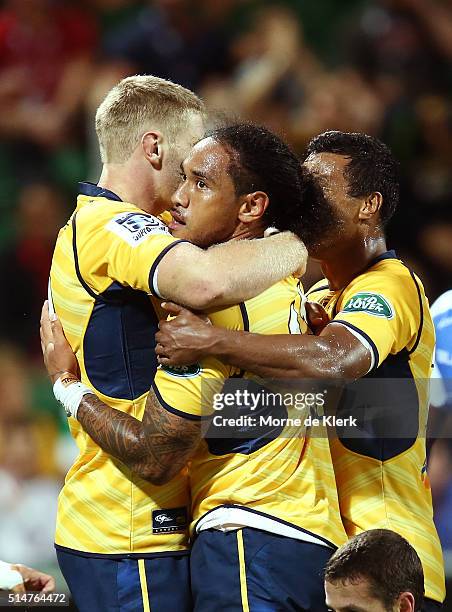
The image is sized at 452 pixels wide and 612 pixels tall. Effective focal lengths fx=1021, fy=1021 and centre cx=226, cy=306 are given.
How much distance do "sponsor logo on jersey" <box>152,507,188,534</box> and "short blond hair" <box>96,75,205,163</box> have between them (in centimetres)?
103

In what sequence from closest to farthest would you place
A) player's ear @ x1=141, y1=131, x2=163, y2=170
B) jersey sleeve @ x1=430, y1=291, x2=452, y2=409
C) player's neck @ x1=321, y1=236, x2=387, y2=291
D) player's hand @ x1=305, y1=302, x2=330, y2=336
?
player's hand @ x1=305, y1=302, x2=330, y2=336
player's ear @ x1=141, y1=131, x2=163, y2=170
player's neck @ x1=321, y1=236, x2=387, y2=291
jersey sleeve @ x1=430, y1=291, x2=452, y2=409

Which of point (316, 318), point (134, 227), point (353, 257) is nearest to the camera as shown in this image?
point (134, 227)

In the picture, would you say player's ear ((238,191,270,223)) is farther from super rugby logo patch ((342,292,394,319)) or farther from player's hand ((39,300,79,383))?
player's hand ((39,300,79,383))

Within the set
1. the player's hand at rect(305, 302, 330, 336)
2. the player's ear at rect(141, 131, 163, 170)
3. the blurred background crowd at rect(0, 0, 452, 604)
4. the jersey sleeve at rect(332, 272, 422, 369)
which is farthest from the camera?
the blurred background crowd at rect(0, 0, 452, 604)

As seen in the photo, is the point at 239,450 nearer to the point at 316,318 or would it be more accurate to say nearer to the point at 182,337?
the point at 182,337

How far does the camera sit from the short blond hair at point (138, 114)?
9.96ft

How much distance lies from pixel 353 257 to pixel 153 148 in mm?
707

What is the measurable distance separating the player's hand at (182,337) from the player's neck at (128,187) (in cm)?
50

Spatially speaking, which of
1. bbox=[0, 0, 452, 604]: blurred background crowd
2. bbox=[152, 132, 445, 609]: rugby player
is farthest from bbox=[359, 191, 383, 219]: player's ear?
bbox=[0, 0, 452, 604]: blurred background crowd

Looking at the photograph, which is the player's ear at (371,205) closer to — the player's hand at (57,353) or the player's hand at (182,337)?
the player's hand at (182,337)

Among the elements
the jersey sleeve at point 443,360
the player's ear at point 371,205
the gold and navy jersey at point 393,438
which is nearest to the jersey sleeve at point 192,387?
the gold and navy jersey at point 393,438

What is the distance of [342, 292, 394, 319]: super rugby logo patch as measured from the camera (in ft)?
9.27

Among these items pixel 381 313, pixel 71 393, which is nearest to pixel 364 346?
pixel 381 313

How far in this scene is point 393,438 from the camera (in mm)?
2990
